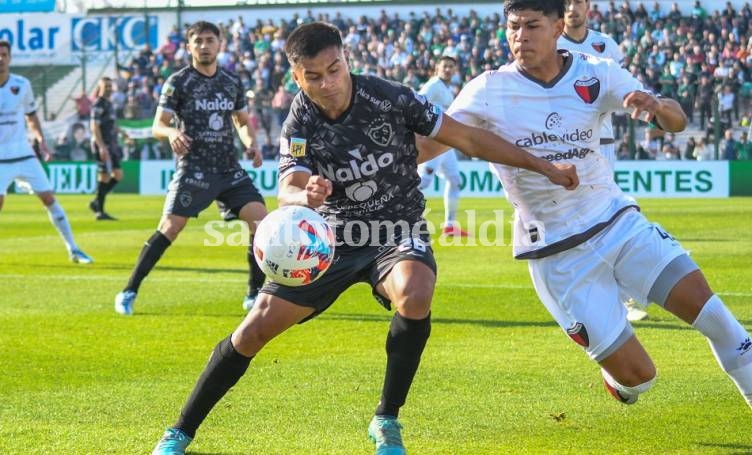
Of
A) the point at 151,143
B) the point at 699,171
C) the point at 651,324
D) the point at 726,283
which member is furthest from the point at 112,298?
the point at 151,143

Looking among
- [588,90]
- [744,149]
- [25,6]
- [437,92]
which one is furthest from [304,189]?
[25,6]

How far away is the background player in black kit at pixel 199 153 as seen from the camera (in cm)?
1075

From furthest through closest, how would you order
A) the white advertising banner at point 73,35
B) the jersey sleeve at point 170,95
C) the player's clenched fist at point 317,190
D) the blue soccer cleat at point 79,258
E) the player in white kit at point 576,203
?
1. the white advertising banner at point 73,35
2. the blue soccer cleat at point 79,258
3. the jersey sleeve at point 170,95
4. the player in white kit at point 576,203
5. the player's clenched fist at point 317,190

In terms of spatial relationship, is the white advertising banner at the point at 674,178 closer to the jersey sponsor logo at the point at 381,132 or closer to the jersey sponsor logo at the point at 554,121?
the jersey sponsor logo at the point at 554,121

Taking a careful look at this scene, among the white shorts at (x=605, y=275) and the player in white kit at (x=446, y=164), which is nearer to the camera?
the white shorts at (x=605, y=275)

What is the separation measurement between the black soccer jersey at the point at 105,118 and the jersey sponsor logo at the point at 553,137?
659 inches

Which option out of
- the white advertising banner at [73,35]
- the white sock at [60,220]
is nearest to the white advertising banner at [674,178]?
the white sock at [60,220]

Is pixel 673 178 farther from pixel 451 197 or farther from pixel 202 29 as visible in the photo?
pixel 202 29

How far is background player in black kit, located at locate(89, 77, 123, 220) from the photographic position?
21.5 meters

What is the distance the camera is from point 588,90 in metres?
6.09

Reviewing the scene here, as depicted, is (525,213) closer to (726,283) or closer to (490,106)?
(490,106)

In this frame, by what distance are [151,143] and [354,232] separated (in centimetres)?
3024

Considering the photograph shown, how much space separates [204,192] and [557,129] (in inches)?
212

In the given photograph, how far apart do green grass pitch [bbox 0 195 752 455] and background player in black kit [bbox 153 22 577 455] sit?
1.23 ft
